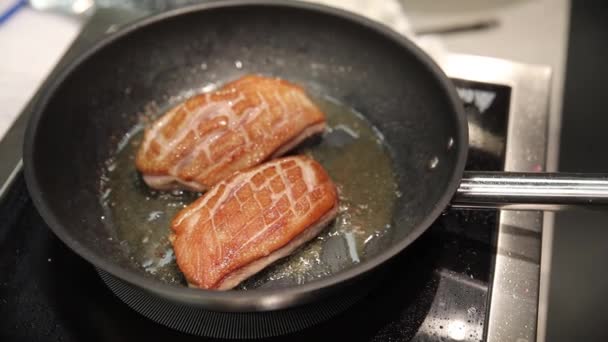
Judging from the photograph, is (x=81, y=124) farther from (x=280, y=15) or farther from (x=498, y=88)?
(x=498, y=88)

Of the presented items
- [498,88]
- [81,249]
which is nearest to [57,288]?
[81,249]

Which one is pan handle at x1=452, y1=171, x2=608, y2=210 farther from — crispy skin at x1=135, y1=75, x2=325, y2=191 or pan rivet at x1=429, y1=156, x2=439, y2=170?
crispy skin at x1=135, y1=75, x2=325, y2=191

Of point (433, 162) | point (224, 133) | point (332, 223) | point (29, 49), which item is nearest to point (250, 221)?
point (332, 223)

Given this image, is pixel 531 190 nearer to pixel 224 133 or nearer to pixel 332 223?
pixel 332 223

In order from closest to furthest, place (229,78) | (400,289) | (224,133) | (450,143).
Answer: (400,289) < (450,143) < (224,133) < (229,78)

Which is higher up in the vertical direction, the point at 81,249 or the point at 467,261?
the point at 81,249

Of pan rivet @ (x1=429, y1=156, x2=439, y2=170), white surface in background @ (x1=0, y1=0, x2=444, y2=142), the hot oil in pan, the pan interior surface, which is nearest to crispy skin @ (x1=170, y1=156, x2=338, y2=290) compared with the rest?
the hot oil in pan
